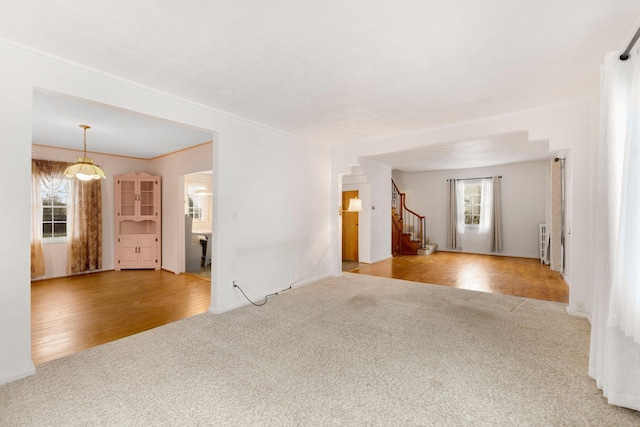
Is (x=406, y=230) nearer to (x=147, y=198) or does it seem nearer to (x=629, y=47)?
(x=147, y=198)

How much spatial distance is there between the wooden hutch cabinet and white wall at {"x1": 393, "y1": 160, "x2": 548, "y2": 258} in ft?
26.0

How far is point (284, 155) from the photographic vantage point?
15.3 ft

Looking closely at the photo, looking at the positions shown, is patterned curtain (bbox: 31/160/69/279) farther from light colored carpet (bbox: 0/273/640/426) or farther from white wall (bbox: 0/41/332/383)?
light colored carpet (bbox: 0/273/640/426)

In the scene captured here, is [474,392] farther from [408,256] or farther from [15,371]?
[408,256]

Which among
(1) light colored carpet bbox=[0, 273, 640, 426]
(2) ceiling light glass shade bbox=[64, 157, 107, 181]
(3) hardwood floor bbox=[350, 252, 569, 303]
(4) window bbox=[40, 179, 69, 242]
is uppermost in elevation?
(2) ceiling light glass shade bbox=[64, 157, 107, 181]

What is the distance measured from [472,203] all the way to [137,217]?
30.0 feet

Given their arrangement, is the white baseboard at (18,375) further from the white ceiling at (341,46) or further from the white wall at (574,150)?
the white wall at (574,150)

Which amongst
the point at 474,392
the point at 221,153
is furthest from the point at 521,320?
the point at 221,153

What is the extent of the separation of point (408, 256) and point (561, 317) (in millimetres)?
4790

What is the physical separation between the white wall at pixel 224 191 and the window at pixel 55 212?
2.45 feet

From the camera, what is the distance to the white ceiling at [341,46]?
185 cm

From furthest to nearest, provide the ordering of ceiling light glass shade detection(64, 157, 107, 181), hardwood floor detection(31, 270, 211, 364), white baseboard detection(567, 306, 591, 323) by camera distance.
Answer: ceiling light glass shade detection(64, 157, 107, 181) < white baseboard detection(567, 306, 591, 323) < hardwood floor detection(31, 270, 211, 364)

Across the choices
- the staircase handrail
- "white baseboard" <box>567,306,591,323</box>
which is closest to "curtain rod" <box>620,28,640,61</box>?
"white baseboard" <box>567,306,591,323</box>

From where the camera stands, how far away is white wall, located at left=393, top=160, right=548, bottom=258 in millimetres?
7875
